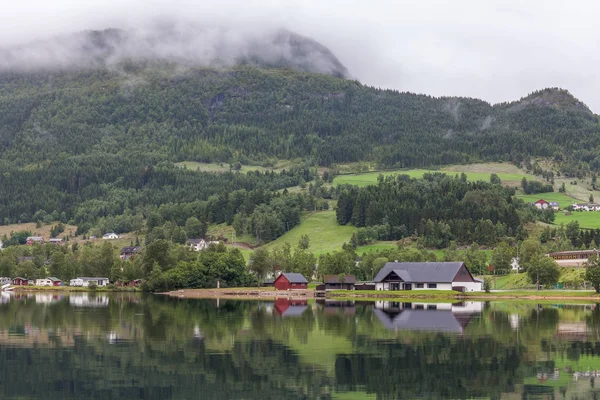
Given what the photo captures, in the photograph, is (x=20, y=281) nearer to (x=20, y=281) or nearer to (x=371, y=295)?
(x=20, y=281)

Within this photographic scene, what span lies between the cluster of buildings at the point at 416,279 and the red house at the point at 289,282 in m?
0.18

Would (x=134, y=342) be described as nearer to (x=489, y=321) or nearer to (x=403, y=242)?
(x=489, y=321)

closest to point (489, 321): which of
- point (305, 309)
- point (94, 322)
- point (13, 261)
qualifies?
point (305, 309)

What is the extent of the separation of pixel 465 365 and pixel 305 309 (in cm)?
5322

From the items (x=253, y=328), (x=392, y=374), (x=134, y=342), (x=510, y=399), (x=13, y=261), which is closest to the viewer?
(x=510, y=399)

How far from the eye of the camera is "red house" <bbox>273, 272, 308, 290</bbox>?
15488 cm

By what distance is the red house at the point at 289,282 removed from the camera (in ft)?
508

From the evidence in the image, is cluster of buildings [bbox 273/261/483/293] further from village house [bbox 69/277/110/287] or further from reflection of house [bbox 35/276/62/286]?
reflection of house [bbox 35/276/62/286]

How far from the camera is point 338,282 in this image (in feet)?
499

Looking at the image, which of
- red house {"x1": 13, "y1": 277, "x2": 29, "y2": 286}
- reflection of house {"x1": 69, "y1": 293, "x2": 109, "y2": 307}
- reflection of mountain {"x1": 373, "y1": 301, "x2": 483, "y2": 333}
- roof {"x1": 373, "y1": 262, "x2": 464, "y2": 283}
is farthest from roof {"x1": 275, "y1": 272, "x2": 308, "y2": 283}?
red house {"x1": 13, "y1": 277, "x2": 29, "y2": 286}

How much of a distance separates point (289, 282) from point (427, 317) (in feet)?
237

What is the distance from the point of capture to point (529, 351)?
54.1 meters

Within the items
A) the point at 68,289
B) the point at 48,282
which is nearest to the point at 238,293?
the point at 68,289

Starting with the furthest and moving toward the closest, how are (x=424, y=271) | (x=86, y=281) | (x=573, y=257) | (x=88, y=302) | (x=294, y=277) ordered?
(x=86, y=281) → (x=573, y=257) → (x=294, y=277) → (x=424, y=271) → (x=88, y=302)
